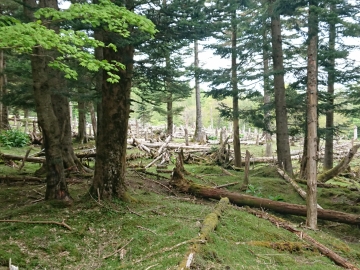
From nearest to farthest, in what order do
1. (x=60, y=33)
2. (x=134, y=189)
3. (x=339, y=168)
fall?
(x=60, y=33), (x=134, y=189), (x=339, y=168)

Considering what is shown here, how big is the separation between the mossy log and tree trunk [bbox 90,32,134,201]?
2731 millimetres

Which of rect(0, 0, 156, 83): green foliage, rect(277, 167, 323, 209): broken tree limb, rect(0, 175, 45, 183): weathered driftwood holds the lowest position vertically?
rect(277, 167, 323, 209): broken tree limb

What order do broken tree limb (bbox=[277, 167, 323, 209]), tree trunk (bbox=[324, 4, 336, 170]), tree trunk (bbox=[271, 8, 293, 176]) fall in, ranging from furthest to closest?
tree trunk (bbox=[271, 8, 293, 176]) < tree trunk (bbox=[324, 4, 336, 170]) < broken tree limb (bbox=[277, 167, 323, 209])

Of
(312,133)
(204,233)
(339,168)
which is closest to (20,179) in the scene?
(204,233)

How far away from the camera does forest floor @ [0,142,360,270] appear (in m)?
3.77

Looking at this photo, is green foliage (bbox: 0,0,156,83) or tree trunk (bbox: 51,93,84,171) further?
tree trunk (bbox: 51,93,84,171)

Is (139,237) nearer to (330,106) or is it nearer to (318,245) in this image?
(318,245)

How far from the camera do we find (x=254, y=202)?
7.51 meters

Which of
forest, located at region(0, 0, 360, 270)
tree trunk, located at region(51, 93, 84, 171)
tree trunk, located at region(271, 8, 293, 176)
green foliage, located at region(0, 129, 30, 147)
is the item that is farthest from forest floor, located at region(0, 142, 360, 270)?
green foliage, located at region(0, 129, 30, 147)

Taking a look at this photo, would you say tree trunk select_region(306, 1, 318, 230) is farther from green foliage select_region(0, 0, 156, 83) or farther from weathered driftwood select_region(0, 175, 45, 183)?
weathered driftwood select_region(0, 175, 45, 183)

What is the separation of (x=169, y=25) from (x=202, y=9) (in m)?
0.88

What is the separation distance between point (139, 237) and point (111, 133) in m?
2.17

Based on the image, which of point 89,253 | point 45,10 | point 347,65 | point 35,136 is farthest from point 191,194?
point 35,136

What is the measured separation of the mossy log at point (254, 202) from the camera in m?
6.86
